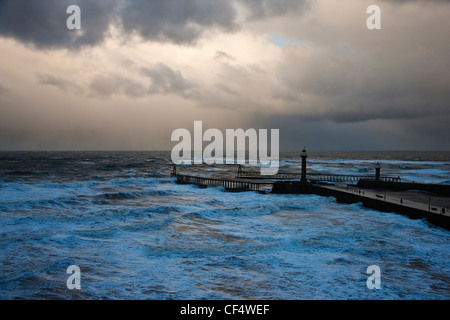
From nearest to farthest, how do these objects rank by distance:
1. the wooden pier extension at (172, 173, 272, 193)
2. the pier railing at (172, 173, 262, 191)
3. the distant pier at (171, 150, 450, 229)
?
the distant pier at (171, 150, 450, 229), the wooden pier extension at (172, 173, 272, 193), the pier railing at (172, 173, 262, 191)

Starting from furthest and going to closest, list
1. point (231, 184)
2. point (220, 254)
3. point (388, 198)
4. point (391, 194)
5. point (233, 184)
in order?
point (231, 184) → point (233, 184) → point (391, 194) → point (388, 198) → point (220, 254)

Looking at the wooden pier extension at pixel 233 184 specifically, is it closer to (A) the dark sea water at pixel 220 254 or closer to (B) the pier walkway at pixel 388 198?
(B) the pier walkway at pixel 388 198

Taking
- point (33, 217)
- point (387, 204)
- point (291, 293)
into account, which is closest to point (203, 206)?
point (33, 217)

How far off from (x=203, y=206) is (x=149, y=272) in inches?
554

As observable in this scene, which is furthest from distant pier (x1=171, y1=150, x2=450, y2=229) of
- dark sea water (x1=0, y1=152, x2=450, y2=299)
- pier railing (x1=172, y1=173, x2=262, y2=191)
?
dark sea water (x1=0, y1=152, x2=450, y2=299)

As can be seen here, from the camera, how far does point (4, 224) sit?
16250 mm

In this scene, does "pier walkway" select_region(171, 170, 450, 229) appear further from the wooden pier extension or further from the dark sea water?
the dark sea water

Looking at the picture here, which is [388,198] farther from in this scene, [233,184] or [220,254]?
[233,184]

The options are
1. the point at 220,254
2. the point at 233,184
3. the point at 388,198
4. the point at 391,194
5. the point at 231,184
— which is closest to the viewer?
the point at 220,254

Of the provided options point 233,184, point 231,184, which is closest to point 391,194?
→ point 233,184

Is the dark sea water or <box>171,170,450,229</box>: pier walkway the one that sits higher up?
<box>171,170,450,229</box>: pier walkway

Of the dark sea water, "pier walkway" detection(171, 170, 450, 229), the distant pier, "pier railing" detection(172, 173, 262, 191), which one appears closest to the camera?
the dark sea water

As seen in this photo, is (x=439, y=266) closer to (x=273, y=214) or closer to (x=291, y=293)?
(x=291, y=293)

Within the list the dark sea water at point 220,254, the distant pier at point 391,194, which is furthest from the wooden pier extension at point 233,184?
the dark sea water at point 220,254
